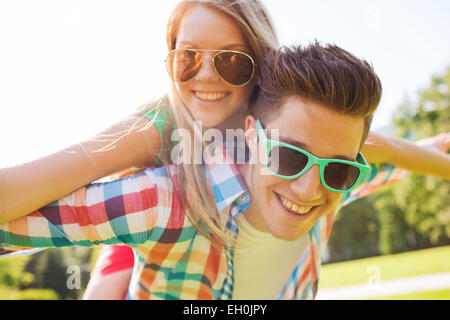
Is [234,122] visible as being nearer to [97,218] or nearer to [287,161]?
[287,161]

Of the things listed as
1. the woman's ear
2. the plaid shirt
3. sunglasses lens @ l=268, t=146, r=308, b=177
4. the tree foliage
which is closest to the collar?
the plaid shirt

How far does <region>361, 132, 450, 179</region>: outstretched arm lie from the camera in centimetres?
258

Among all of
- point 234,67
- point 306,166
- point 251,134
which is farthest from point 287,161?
point 234,67

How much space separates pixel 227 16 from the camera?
82.0 inches

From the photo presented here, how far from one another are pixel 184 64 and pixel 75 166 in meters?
0.77

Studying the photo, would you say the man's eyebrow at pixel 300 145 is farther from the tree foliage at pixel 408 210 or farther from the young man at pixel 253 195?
the tree foliage at pixel 408 210

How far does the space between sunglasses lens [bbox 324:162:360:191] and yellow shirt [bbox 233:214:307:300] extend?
54cm

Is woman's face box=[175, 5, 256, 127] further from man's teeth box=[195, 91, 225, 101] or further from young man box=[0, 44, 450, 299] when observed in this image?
young man box=[0, 44, 450, 299]

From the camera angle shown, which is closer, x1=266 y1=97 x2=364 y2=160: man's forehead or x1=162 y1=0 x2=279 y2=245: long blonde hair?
x1=266 y1=97 x2=364 y2=160: man's forehead

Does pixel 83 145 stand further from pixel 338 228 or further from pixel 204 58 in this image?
pixel 338 228

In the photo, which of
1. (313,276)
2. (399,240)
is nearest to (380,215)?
(399,240)

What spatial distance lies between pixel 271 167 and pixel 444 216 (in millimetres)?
20337

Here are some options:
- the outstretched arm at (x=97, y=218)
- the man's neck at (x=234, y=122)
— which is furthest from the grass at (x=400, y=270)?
the outstretched arm at (x=97, y=218)

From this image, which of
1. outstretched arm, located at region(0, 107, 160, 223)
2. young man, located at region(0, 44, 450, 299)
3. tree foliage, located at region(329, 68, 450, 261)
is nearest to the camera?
outstretched arm, located at region(0, 107, 160, 223)
